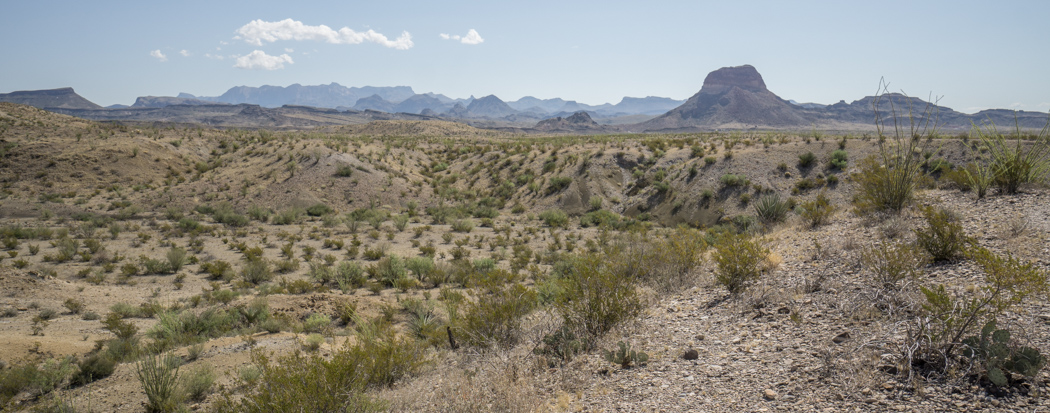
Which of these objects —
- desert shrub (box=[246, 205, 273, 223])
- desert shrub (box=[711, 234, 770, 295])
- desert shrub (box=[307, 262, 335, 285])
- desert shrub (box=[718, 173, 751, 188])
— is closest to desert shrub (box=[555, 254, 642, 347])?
desert shrub (box=[711, 234, 770, 295])

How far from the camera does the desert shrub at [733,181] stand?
23.7 m

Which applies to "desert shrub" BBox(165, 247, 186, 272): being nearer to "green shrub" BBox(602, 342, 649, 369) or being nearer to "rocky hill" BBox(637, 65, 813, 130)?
"green shrub" BBox(602, 342, 649, 369)

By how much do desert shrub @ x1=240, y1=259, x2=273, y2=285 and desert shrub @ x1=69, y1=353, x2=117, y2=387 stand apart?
706cm

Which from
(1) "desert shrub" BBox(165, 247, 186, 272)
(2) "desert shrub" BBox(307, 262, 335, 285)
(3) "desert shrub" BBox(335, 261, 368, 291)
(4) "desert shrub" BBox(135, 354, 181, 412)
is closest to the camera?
(4) "desert shrub" BBox(135, 354, 181, 412)

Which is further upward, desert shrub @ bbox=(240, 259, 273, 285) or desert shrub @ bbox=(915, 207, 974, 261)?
desert shrub @ bbox=(915, 207, 974, 261)

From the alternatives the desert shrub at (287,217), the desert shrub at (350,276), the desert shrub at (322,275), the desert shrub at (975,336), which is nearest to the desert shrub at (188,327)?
the desert shrub at (350,276)

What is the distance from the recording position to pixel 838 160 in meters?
23.0

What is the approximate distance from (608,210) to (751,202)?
7.57 m

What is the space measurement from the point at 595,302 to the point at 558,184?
2271 cm

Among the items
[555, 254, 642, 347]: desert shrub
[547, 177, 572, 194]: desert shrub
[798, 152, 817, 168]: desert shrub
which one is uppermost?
[798, 152, 817, 168]: desert shrub

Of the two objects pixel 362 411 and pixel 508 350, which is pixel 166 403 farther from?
pixel 508 350

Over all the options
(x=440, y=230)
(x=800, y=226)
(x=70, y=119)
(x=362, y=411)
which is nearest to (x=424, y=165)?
(x=440, y=230)

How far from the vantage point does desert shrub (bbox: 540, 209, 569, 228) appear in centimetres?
2348

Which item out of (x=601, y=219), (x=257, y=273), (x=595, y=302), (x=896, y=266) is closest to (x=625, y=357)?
(x=595, y=302)
